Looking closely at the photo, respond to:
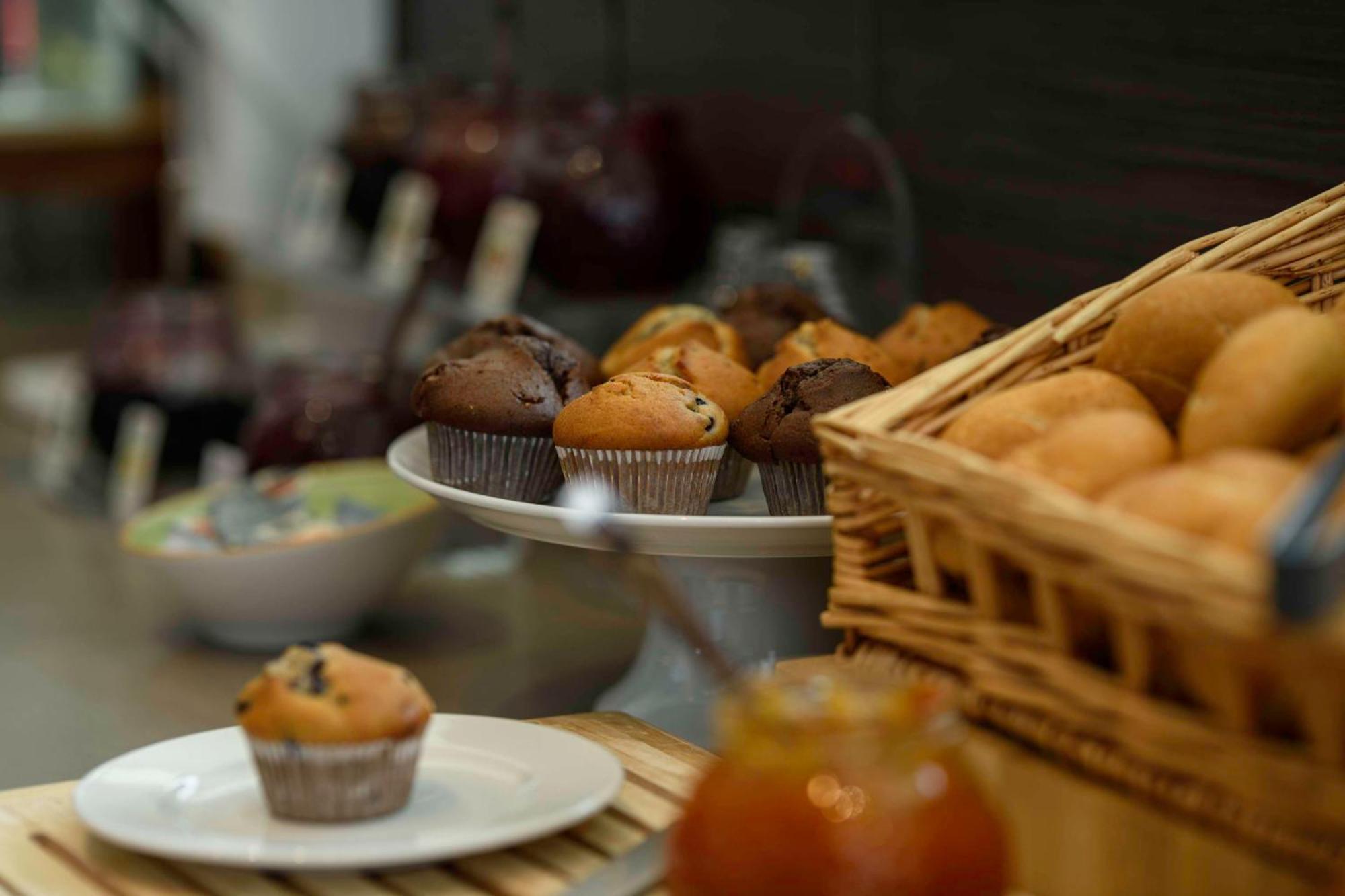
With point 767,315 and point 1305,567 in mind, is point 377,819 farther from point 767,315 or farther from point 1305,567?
point 767,315

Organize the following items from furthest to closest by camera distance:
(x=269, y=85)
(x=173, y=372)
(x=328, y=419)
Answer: (x=269, y=85), (x=173, y=372), (x=328, y=419)

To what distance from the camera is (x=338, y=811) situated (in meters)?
0.71

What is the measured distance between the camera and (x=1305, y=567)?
469 mm

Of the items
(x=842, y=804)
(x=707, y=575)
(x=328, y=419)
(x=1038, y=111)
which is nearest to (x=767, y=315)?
(x=707, y=575)

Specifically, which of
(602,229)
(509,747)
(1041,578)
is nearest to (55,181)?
(602,229)

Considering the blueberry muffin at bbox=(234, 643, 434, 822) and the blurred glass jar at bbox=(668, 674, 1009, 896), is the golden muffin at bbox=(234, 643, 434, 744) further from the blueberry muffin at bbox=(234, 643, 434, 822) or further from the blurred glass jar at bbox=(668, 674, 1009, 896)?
the blurred glass jar at bbox=(668, 674, 1009, 896)

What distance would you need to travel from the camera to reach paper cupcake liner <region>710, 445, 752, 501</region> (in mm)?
1011

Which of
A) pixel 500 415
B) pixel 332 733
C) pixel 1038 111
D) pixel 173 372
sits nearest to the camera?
pixel 332 733

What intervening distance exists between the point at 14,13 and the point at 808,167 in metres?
2.76

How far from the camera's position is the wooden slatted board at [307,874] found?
2.24 ft

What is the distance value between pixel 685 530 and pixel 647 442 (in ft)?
0.26

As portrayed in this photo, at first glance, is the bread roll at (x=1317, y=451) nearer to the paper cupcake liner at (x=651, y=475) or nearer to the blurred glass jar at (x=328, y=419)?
the paper cupcake liner at (x=651, y=475)

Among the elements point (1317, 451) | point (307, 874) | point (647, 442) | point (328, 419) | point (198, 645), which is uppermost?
point (1317, 451)

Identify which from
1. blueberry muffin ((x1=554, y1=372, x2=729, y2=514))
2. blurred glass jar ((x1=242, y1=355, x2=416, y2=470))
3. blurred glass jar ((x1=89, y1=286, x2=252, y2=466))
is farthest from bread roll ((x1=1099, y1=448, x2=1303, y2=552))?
blurred glass jar ((x1=89, y1=286, x2=252, y2=466))
